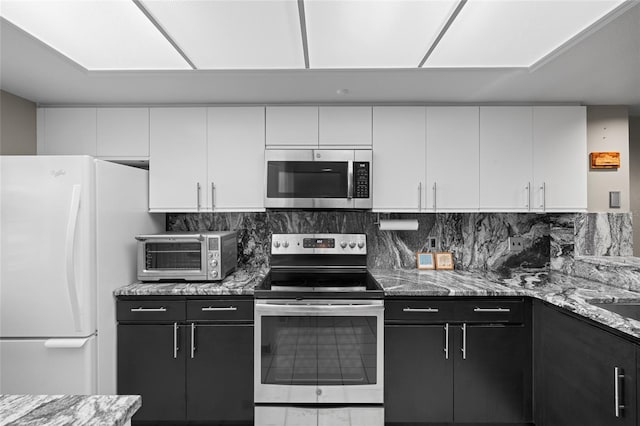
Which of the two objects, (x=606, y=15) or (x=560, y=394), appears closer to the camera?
(x=606, y=15)

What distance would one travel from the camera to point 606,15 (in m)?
1.42

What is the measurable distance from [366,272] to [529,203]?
1359 millimetres

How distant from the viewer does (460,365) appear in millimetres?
2115

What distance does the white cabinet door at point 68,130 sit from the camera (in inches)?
101

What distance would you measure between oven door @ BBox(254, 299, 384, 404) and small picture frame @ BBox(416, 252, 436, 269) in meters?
0.86

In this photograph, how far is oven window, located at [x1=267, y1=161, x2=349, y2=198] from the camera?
2486mm

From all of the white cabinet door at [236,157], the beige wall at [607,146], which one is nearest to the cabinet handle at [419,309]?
the white cabinet door at [236,157]

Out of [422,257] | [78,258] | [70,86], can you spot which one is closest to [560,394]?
[422,257]

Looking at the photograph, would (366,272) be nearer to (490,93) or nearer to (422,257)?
(422,257)

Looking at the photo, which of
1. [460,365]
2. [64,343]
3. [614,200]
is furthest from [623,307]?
[64,343]

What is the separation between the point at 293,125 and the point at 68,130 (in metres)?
1.75

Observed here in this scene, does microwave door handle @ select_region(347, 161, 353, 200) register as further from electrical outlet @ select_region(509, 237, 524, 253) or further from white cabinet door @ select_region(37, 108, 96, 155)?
white cabinet door @ select_region(37, 108, 96, 155)

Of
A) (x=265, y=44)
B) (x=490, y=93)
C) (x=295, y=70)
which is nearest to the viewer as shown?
(x=265, y=44)

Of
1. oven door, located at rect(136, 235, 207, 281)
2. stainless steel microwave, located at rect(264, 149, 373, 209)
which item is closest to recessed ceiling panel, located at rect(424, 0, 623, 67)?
stainless steel microwave, located at rect(264, 149, 373, 209)
